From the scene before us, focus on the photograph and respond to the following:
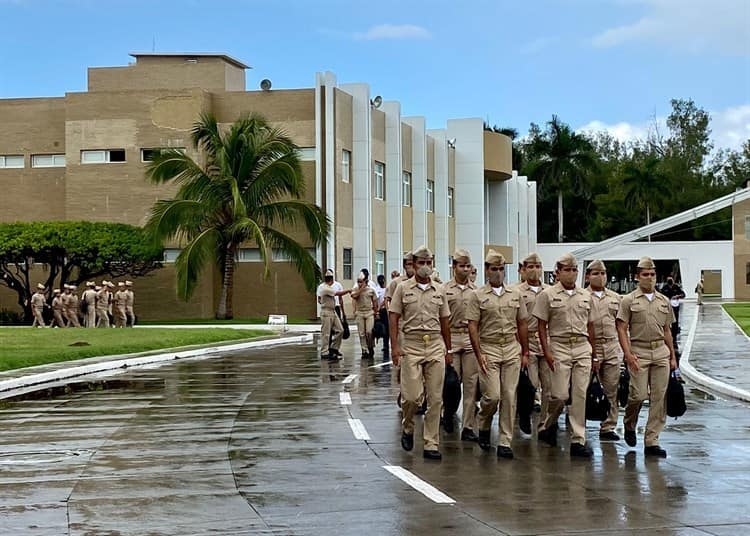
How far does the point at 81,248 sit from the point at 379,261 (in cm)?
1535

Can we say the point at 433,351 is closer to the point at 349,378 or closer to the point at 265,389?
the point at 265,389

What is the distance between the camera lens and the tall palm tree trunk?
45500 millimetres

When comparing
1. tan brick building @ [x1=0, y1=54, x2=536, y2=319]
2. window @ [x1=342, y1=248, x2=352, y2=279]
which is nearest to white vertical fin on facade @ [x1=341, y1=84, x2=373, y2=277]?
tan brick building @ [x1=0, y1=54, x2=536, y2=319]

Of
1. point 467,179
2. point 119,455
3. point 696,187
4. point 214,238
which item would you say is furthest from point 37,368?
point 696,187

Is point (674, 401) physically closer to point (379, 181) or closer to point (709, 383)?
point (709, 383)

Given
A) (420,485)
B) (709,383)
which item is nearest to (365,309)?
(709,383)

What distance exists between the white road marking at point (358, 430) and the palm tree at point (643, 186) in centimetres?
8306

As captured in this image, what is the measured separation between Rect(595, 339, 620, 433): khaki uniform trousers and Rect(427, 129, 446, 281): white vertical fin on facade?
50.7 m

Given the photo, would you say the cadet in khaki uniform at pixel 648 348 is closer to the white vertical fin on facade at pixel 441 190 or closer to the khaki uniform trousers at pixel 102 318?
the khaki uniform trousers at pixel 102 318

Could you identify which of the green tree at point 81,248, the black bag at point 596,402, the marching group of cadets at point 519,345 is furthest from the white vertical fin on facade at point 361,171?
the marching group of cadets at point 519,345

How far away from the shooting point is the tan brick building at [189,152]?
49062mm

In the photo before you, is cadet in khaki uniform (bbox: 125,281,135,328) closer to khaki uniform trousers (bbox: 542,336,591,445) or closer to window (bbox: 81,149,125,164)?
window (bbox: 81,149,125,164)

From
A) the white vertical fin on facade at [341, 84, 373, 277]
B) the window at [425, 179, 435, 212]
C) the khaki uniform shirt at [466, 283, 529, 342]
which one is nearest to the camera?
the khaki uniform shirt at [466, 283, 529, 342]

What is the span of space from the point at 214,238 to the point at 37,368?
22705 mm
